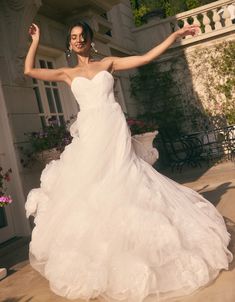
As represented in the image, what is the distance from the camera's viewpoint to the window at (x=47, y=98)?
649cm

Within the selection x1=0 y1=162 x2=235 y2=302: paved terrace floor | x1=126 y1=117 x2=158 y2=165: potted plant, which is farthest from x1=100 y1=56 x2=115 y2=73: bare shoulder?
x1=0 y1=162 x2=235 y2=302: paved terrace floor

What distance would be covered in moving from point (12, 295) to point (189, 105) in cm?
946

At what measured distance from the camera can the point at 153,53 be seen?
3.09 meters

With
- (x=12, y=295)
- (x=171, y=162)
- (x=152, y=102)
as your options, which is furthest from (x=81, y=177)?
(x=152, y=102)

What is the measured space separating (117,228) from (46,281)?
1018 millimetres

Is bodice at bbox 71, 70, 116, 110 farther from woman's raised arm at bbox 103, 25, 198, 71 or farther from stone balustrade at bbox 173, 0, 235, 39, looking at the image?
stone balustrade at bbox 173, 0, 235, 39

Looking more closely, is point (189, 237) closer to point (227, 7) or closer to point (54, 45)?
point (54, 45)

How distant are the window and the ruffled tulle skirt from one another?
330cm

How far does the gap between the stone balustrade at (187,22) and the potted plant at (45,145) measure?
7316mm

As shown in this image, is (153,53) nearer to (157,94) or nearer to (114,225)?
(114,225)

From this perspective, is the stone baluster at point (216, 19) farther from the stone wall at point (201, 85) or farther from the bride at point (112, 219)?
the bride at point (112, 219)

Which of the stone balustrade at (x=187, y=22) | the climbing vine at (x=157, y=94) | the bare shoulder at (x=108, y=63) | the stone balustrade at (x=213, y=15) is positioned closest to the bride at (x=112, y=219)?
the bare shoulder at (x=108, y=63)

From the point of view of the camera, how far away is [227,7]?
1198cm

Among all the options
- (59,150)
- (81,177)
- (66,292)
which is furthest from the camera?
(59,150)
